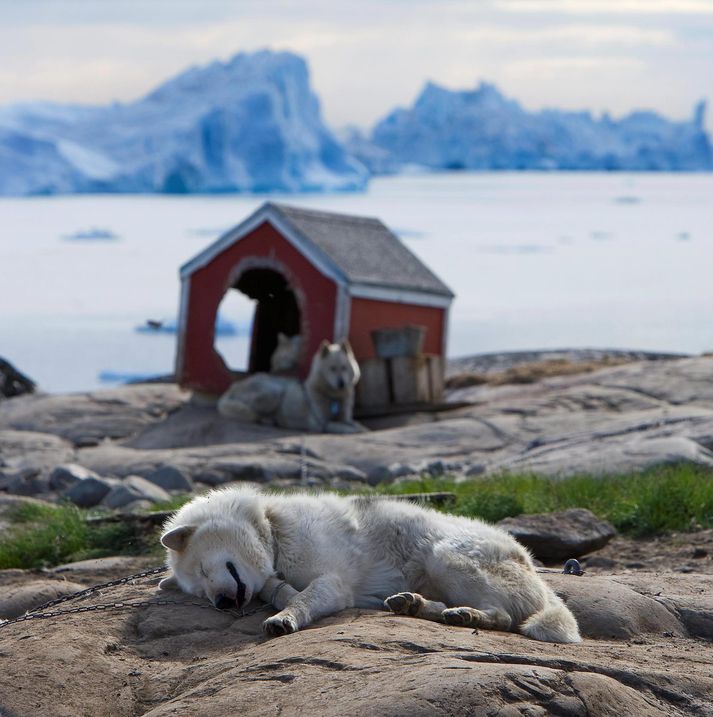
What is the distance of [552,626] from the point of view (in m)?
3.96

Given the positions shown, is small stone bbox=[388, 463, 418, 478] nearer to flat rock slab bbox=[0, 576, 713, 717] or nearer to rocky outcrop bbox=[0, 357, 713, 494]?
rocky outcrop bbox=[0, 357, 713, 494]

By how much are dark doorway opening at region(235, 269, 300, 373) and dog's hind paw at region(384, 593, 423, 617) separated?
14.0 meters

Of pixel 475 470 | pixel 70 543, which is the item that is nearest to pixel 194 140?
pixel 475 470

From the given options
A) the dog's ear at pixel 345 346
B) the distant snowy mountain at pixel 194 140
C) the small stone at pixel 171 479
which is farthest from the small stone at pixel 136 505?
the distant snowy mountain at pixel 194 140

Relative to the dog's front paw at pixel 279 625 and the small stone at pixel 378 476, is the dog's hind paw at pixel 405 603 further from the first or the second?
the small stone at pixel 378 476

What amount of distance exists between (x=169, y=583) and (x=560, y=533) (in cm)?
244

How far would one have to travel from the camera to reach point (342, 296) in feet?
46.8

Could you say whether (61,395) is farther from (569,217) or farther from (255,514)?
(569,217)

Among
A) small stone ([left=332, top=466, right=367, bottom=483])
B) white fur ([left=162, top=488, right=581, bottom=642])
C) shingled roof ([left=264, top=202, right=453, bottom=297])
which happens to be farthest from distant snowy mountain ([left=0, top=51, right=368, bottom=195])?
white fur ([left=162, top=488, right=581, bottom=642])

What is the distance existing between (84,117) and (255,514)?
4300cm

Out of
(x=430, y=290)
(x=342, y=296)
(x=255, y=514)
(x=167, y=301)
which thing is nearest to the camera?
(x=255, y=514)

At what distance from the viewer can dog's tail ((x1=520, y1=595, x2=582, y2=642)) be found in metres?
3.93

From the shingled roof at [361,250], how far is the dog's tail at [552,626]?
1033 cm

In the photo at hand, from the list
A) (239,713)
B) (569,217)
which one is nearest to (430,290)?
(239,713)
